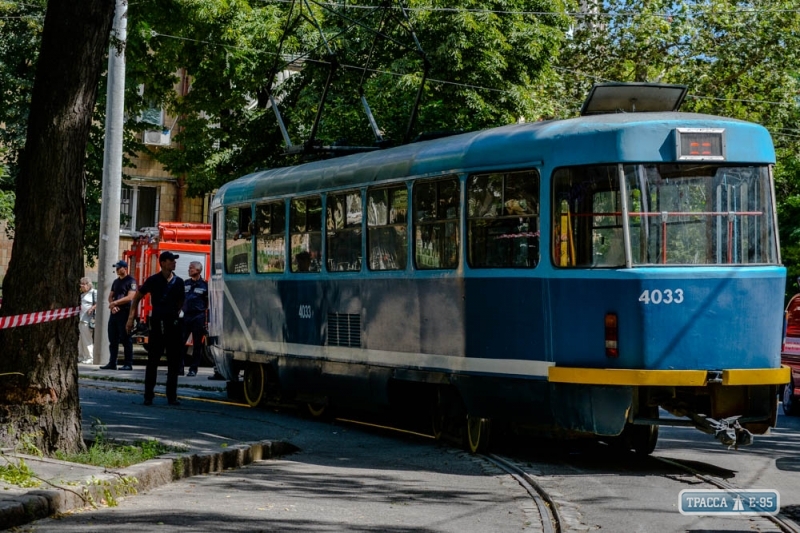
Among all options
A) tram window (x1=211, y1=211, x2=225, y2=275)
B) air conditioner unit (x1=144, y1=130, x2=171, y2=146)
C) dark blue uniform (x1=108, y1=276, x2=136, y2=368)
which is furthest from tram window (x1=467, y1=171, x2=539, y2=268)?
air conditioner unit (x1=144, y1=130, x2=171, y2=146)

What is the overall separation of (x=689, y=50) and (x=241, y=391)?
2520 cm

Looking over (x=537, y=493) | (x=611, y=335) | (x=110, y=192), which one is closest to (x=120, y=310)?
(x=110, y=192)

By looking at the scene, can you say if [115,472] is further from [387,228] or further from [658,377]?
[387,228]

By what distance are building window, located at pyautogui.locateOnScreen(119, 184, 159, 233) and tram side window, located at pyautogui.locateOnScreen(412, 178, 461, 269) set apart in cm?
3569

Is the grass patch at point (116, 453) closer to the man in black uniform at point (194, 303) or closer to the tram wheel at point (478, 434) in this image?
the tram wheel at point (478, 434)

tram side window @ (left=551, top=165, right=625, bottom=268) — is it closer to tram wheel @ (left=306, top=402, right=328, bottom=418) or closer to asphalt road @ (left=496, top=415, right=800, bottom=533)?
asphalt road @ (left=496, top=415, right=800, bottom=533)

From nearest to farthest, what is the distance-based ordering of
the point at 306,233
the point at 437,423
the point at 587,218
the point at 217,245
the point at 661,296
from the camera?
1. the point at 661,296
2. the point at 587,218
3. the point at 437,423
4. the point at 306,233
5. the point at 217,245

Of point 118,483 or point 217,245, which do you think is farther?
point 217,245

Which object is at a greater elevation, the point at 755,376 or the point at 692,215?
the point at 692,215

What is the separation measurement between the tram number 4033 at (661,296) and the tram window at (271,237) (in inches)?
250

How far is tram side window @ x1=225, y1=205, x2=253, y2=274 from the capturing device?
59.8ft

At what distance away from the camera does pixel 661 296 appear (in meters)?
11.6

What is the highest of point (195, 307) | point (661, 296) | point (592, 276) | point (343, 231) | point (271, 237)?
point (271, 237)

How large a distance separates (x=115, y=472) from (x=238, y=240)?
888 cm
